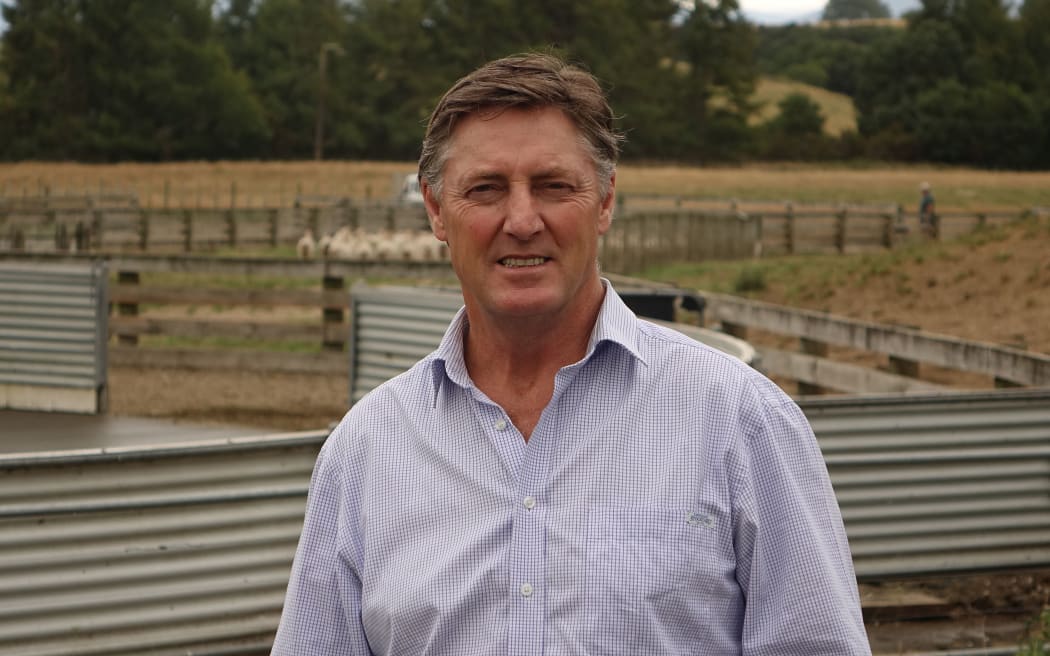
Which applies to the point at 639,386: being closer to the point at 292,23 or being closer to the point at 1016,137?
the point at 1016,137

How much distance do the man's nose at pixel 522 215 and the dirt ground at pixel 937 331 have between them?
414 cm

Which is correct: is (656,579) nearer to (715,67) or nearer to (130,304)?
(130,304)

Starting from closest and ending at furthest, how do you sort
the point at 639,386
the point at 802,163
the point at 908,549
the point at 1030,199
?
1. the point at 639,386
2. the point at 908,549
3. the point at 1030,199
4. the point at 802,163

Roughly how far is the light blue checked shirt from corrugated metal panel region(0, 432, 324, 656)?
335 centimetres

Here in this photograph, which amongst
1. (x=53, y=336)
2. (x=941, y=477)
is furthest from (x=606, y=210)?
(x=53, y=336)

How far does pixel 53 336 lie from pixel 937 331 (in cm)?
927

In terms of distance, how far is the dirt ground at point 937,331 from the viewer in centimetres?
656

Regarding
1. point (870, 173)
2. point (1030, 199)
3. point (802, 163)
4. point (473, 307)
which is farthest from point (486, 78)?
point (802, 163)

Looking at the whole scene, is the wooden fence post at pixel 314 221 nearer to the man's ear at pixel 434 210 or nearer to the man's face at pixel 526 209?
the man's ear at pixel 434 210

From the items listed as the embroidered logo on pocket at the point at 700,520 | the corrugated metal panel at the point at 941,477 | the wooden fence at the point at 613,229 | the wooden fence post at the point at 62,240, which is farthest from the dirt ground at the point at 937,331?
the wooden fence post at the point at 62,240

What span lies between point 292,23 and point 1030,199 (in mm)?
62010

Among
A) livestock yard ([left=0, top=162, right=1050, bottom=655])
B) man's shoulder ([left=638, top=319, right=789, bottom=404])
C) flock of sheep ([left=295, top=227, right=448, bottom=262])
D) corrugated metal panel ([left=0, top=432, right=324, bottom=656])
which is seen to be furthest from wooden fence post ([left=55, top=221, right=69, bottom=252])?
man's shoulder ([left=638, top=319, right=789, bottom=404])

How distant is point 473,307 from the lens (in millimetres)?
2666

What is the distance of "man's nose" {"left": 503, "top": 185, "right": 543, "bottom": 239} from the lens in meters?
2.49
